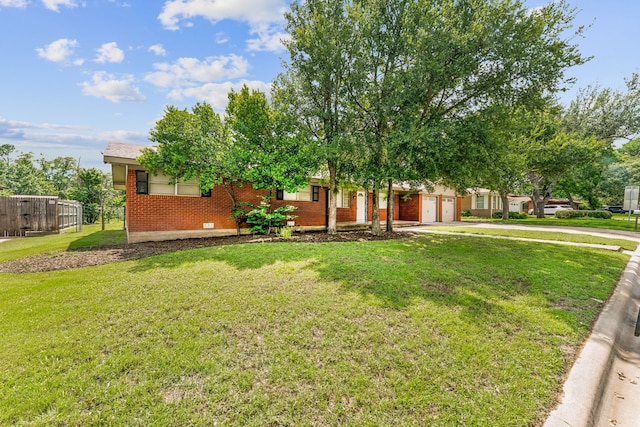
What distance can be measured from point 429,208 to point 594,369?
19.9 metres

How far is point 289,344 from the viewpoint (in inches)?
127

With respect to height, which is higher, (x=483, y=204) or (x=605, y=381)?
(x=483, y=204)

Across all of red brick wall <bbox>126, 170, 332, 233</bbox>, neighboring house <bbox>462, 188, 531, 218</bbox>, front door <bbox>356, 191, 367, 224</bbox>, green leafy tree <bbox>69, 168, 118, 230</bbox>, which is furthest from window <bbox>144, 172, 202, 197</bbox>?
neighboring house <bbox>462, 188, 531, 218</bbox>

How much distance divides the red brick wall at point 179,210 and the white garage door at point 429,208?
13442 millimetres

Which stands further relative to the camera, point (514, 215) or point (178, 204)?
point (514, 215)

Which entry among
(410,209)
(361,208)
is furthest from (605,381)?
(410,209)

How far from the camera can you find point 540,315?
418cm

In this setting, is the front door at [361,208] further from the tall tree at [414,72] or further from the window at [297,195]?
the tall tree at [414,72]

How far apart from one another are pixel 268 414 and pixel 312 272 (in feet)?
11.0

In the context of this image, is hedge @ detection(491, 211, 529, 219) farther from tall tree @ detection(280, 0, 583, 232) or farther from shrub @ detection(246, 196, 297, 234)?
shrub @ detection(246, 196, 297, 234)

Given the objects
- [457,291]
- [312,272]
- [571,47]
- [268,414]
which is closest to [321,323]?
[268,414]

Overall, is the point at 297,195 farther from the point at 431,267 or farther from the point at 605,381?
Answer: the point at 605,381

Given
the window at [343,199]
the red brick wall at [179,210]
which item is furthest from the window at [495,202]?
the red brick wall at [179,210]

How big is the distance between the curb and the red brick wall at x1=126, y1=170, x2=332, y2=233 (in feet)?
37.1
